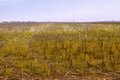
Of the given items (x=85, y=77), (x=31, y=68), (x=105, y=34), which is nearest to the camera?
(x=85, y=77)

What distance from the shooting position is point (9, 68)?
1195cm

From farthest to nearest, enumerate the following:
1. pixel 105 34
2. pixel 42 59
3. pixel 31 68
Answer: pixel 105 34 < pixel 42 59 < pixel 31 68

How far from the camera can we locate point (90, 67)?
1220cm

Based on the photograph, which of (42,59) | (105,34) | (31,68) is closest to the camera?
(31,68)

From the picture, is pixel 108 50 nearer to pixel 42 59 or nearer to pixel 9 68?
pixel 42 59

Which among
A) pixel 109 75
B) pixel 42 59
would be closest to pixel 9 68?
pixel 42 59

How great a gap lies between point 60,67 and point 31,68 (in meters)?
1.11

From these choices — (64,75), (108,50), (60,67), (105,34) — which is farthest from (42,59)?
(105,34)

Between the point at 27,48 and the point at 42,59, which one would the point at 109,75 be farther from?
the point at 27,48

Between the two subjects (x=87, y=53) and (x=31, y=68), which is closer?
(x=31, y=68)

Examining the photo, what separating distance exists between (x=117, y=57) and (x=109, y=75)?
2.25 m

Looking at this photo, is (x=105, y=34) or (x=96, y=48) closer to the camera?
(x=96, y=48)

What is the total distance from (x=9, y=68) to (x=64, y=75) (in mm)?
2221

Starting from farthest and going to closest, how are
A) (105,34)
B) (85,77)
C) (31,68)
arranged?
(105,34), (31,68), (85,77)
